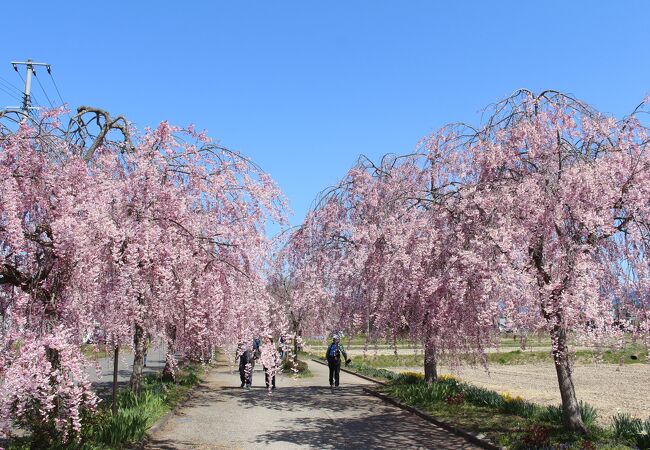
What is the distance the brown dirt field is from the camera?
1658cm

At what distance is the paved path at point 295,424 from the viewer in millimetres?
10213

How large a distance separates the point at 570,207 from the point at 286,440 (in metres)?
6.74

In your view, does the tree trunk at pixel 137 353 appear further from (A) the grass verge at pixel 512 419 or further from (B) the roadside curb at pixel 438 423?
(A) the grass verge at pixel 512 419

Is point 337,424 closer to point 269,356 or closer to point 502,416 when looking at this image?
point 502,416

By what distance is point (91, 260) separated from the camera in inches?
265

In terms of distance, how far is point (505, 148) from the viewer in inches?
419

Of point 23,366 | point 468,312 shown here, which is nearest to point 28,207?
point 23,366

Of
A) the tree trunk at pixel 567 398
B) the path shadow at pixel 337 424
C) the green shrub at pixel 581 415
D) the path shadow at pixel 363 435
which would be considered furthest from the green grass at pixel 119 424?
the green shrub at pixel 581 415

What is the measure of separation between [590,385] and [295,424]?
16143 millimetres

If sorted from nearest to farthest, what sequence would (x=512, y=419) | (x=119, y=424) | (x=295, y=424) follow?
(x=119, y=424), (x=512, y=419), (x=295, y=424)

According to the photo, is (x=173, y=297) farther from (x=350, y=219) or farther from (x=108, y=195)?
(x=350, y=219)

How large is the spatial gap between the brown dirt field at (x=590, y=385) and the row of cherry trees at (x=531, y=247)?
94.0 inches

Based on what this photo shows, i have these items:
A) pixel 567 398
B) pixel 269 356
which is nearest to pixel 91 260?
pixel 269 356

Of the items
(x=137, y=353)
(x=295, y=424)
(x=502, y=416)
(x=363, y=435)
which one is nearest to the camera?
(x=363, y=435)
